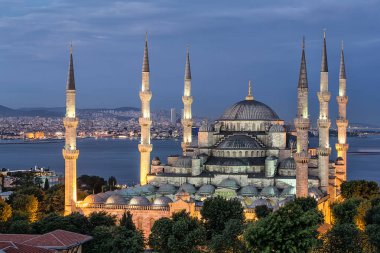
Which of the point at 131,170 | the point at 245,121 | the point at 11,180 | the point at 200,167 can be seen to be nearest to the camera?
the point at 200,167

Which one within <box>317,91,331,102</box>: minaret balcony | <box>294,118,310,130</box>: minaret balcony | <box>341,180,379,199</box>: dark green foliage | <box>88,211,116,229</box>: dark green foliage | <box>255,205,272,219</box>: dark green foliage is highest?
<box>317,91,331,102</box>: minaret balcony

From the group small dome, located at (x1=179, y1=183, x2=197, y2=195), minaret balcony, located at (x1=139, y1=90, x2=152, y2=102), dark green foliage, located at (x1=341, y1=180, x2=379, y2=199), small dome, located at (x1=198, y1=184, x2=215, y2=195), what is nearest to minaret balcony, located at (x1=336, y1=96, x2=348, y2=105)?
dark green foliage, located at (x1=341, y1=180, x2=379, y2=199)

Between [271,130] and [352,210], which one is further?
[271,130]

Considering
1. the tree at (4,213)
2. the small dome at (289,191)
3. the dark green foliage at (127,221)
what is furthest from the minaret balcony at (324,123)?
the tree at (4,213)

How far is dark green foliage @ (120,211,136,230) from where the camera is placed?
25.3 m

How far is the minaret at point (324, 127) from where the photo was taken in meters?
31.8

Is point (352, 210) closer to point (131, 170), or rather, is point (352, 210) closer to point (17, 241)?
point (17, 241)

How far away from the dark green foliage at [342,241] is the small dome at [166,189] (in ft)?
36.0

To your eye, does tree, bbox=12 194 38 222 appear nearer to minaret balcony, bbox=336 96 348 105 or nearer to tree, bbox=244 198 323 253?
tree, bbox=244 198 323 253

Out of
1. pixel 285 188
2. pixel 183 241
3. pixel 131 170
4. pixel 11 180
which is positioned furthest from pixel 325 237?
pixel 131 170

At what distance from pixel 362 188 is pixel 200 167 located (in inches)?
336

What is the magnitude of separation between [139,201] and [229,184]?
14.9 feet

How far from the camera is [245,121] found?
35.4 meters

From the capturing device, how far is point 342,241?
69.8ft
